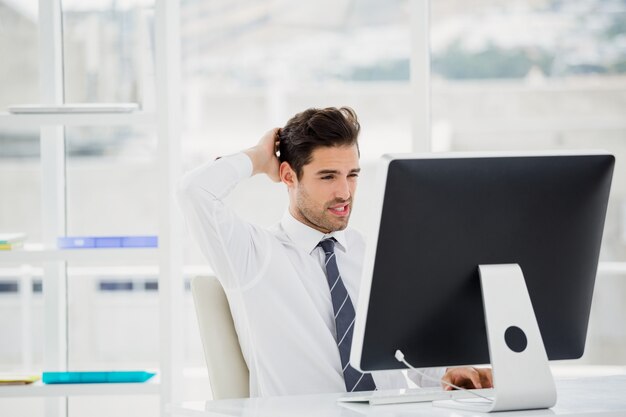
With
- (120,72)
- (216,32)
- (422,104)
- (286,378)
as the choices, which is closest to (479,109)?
(422,104)

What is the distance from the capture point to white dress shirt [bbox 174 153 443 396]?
210cm

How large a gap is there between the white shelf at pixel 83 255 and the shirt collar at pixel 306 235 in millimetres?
534

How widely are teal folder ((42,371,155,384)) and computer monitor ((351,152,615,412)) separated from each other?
4.37ft

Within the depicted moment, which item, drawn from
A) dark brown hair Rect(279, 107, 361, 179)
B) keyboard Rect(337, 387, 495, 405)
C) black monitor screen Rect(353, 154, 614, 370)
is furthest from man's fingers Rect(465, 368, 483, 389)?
dark brown hair Rect(279, 107, 361, 179)

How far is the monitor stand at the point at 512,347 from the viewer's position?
1458 mm

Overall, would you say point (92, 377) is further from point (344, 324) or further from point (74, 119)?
point (344, 324)

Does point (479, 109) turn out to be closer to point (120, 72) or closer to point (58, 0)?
point (120, 72)

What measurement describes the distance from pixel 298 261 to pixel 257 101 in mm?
1364

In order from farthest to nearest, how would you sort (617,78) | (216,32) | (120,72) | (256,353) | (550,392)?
(216,32)
(617,78)
(120,72)
(256,353)
(550,392)

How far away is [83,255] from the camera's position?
8.62 ft

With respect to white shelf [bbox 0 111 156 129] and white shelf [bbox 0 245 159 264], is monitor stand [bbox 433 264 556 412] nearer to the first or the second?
white shelf [bbox 0 245 159 264]

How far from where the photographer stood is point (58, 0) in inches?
111

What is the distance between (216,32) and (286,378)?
67.8 inches

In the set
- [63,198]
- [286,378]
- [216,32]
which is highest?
[216,32]
